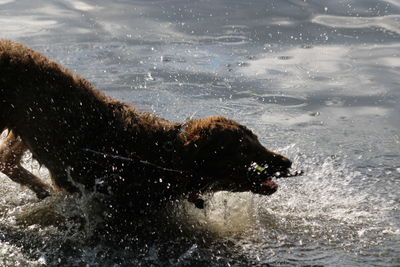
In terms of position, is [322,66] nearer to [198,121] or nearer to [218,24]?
[218,24]

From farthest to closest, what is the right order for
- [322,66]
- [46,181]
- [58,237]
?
[322,66]
[46,181]
[58,237]

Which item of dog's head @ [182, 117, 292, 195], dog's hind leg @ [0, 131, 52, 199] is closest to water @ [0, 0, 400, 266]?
dog's hind leg @ [0, 131, 52, 199]

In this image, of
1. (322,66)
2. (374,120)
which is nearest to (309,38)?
(322,66)

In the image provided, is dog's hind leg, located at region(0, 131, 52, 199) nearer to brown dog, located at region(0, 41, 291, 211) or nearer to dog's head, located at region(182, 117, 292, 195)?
brown dog, located at region(0, 41, 291, 211)

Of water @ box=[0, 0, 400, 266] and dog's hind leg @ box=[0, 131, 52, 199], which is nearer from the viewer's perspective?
water @ box=[0, 0, 400, 266]

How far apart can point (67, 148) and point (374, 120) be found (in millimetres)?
3960

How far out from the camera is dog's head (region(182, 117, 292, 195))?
17.1 ft

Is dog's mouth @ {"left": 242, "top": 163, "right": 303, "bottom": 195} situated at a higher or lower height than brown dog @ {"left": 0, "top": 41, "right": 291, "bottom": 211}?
lower

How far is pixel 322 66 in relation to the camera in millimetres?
9641

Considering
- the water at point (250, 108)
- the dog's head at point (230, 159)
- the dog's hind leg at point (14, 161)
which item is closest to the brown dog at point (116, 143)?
the dog's head at point (230, 159)

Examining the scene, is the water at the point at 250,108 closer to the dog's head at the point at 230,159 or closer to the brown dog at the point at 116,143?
the brown dog at the point at 116,143

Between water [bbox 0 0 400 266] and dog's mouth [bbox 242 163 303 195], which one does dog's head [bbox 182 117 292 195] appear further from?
water [bbox 0 0 400 266]

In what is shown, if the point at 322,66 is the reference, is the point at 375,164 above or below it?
below

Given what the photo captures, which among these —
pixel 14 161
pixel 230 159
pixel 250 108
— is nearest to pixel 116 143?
pixel 230 159
